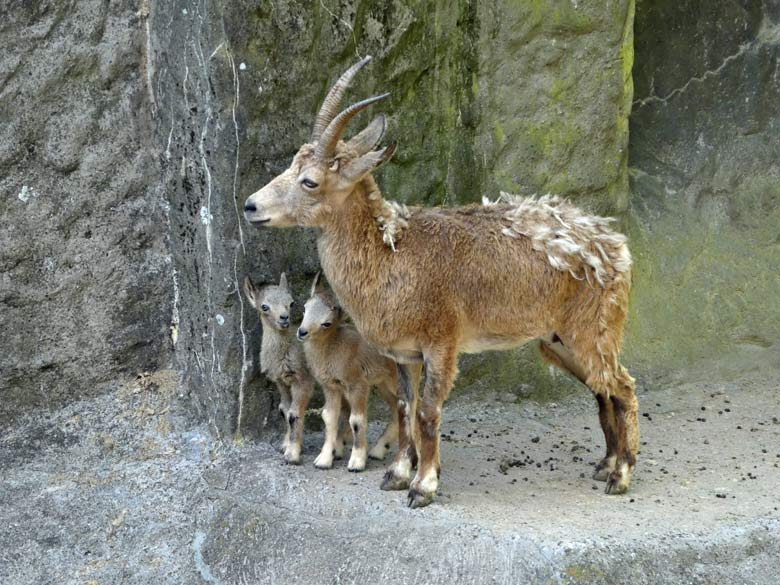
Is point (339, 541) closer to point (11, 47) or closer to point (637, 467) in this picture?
point (637, 467)

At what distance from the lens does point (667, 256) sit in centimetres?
849

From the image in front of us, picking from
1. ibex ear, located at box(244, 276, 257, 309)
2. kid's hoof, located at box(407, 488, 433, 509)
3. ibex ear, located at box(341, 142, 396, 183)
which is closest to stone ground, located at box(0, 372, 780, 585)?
kid's hoof, located at box(407, 488, 433, 509)

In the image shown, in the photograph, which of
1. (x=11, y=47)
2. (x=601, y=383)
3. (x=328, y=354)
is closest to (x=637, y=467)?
(x=601, y=383)

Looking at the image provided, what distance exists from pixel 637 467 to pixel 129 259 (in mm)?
3494

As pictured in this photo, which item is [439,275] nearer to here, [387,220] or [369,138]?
[387,220]

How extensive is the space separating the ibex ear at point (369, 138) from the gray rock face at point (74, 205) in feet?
5.27

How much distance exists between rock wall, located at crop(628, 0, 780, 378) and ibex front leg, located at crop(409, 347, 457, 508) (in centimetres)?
281

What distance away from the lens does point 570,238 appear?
6277 millimetres

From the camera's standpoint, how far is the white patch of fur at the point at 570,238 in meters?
6.23

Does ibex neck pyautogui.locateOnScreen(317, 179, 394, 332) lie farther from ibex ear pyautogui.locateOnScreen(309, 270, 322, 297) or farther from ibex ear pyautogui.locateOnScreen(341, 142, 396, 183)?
ibex ear pyautogui.locateOnScreen(309, 270, 322, 297)

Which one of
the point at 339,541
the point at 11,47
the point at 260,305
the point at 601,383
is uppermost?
the point at 11,47

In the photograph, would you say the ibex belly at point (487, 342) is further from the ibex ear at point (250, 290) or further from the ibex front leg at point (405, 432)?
the ibex ear at point (250, 290)

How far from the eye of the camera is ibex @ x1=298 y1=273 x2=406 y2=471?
21.2 ft

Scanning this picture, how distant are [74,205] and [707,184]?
4773 millimetres
